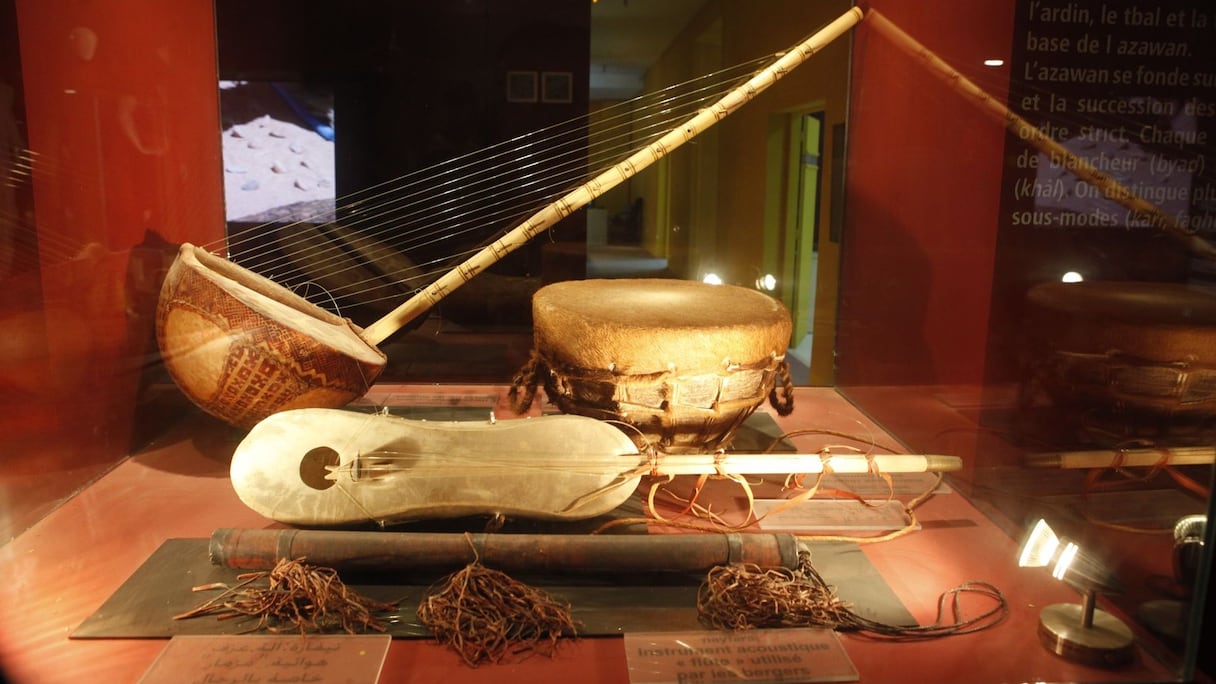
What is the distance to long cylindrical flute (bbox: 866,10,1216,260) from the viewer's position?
5.47ft

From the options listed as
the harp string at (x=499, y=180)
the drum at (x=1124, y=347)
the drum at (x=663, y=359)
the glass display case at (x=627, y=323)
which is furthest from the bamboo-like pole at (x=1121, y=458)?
the harp string at (x=499, y=180)

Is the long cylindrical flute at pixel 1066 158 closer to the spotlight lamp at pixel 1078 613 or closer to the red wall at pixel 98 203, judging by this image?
the spotlight lamp at pixel 1078 613

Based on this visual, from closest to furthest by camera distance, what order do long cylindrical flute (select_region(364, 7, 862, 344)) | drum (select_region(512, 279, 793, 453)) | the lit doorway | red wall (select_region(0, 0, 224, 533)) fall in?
1. red wall (select_region(0, 0, 224, 533))
2. drum (select_region(512, 279, 793, 453))
3. long cylindrical flute (select_region(364, 7, 862, 344))
4. the lit doorway

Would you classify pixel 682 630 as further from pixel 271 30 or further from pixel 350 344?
pixel 271 30

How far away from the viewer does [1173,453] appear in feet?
5.91

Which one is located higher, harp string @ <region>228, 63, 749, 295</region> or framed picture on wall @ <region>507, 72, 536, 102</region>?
framed picture on wall @ <region>507, 72, 536, 102</region>

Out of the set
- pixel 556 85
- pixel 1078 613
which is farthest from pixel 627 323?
pixel 1078 613

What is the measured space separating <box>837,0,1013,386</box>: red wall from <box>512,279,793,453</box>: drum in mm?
541

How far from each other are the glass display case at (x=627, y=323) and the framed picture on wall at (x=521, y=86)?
17mm

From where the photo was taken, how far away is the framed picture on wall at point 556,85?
101 inches

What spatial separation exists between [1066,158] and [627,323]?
102 centimetres

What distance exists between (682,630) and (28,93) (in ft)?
5.73

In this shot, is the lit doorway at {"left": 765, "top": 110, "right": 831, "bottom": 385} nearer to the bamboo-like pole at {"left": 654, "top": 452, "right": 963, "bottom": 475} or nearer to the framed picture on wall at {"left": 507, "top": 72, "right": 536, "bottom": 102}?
the framed picture on wall at {"left": 507, "top": 72, "right": 536, "bottom": 102}

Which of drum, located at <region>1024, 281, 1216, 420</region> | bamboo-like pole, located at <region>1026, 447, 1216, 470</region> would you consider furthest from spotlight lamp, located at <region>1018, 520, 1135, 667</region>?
drum, located at <region>1024, 281, 1216, 420</region>
